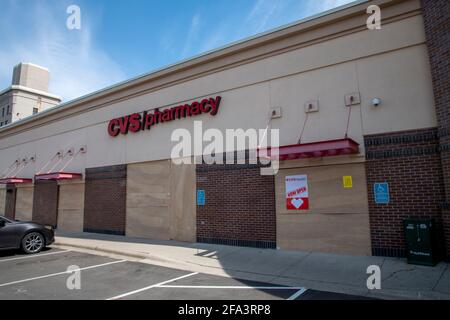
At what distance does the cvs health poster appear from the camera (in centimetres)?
1009

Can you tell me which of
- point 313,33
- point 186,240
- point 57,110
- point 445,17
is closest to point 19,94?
point 57,110

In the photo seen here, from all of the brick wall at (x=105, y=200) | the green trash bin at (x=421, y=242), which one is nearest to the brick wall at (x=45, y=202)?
the brick wall at (x=105, y=200)

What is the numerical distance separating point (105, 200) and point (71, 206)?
3.14 meters

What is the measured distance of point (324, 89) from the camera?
33.3 ft

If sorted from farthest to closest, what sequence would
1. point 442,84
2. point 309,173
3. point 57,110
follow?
point 57,110, point 309,173, point 442,84

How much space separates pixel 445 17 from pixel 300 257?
744cm

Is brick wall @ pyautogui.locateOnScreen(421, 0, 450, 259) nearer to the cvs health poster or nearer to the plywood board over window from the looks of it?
the plywood board over window

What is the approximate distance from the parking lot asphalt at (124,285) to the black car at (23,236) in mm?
1205

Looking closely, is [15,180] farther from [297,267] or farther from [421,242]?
[421,242]

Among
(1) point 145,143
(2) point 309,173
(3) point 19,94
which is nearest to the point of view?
(2) point 309,173

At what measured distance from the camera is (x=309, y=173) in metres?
10.1

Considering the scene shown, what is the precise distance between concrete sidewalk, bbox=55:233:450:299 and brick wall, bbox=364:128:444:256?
0.70 m

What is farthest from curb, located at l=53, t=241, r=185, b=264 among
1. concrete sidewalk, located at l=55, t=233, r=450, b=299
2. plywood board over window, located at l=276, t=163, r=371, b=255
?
plywood board over window, located at l=276, t=163, r=371, b=255
